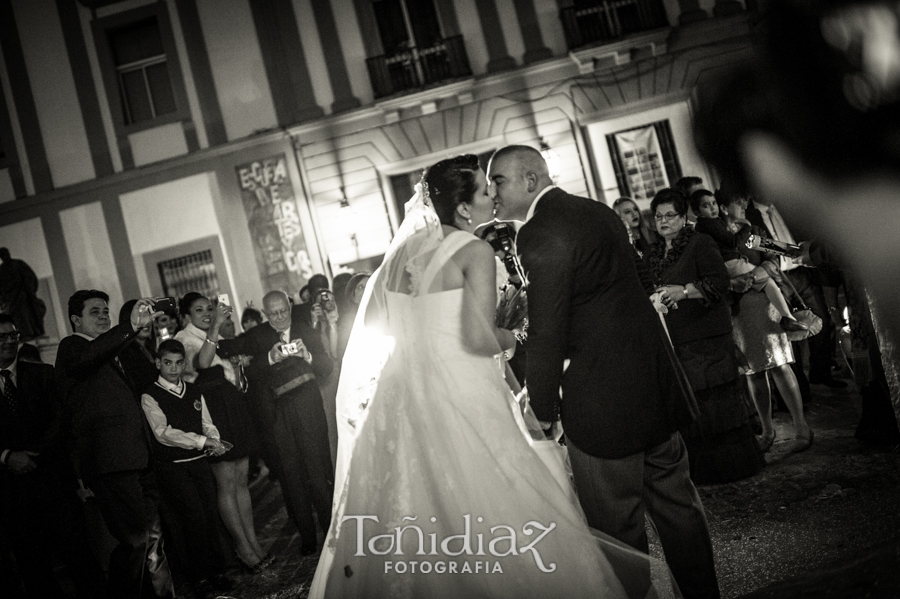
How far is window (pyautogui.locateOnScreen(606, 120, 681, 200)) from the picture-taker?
561 inches

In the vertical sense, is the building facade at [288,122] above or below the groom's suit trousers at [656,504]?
above

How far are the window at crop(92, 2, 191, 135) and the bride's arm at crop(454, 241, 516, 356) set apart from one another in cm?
1310

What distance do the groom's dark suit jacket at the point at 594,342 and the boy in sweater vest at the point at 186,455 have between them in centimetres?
307

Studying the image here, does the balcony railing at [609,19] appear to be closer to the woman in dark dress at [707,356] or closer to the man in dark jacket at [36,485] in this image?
the woman in dark dress at [707,356]

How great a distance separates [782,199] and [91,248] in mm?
15842

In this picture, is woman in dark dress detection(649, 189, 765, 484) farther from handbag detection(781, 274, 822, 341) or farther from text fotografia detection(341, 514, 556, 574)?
text fotografia detection(341, 514, 556, 574)

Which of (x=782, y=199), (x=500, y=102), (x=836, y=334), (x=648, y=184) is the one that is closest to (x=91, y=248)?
(x=500, y=102)

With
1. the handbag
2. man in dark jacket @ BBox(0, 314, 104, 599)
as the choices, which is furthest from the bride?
the handbag

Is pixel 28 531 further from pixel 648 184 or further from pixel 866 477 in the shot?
pixel 648 184

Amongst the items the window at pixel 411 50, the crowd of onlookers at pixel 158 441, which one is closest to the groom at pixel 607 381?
the crowd of onlookers at pixel 158 441

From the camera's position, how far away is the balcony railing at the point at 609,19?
13.9 meters

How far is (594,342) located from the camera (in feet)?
8.41

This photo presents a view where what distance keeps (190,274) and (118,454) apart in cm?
1082

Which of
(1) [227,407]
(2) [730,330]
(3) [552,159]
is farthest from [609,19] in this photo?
(1) [227,407]
